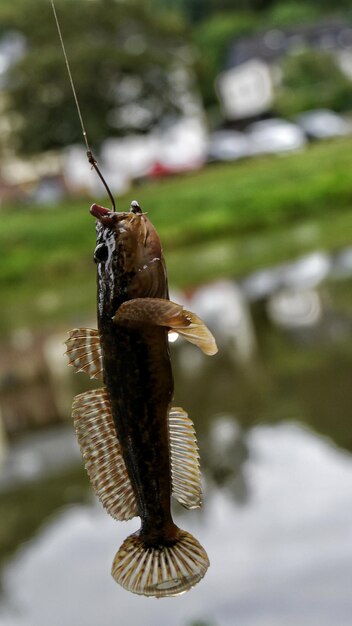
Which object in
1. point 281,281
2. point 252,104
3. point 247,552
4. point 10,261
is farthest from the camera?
point 252,104

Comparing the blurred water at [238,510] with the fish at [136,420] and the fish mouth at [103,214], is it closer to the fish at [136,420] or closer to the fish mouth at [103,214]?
the fish at [136,420]

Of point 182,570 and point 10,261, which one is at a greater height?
point 10,261

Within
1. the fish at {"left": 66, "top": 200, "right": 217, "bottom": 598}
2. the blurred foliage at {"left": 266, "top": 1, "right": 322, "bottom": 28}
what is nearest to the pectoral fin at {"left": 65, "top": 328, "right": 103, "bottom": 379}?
the fish at {"left": 66, "top": 200, "right": 217, "bottom": 598}

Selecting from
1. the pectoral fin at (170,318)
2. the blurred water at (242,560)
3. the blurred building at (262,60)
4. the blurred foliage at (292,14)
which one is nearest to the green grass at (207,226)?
the blurred water at (242,560)

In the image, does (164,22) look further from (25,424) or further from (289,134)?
(25,424)

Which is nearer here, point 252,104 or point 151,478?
point 151,478

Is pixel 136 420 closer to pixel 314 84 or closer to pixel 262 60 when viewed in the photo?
pixel 314 84

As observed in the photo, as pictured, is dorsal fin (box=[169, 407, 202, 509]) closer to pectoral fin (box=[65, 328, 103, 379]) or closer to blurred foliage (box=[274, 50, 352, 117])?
pectoral fin (box=[65, 328, 103, 379])

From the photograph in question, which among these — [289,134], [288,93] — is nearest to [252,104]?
[288,93]
